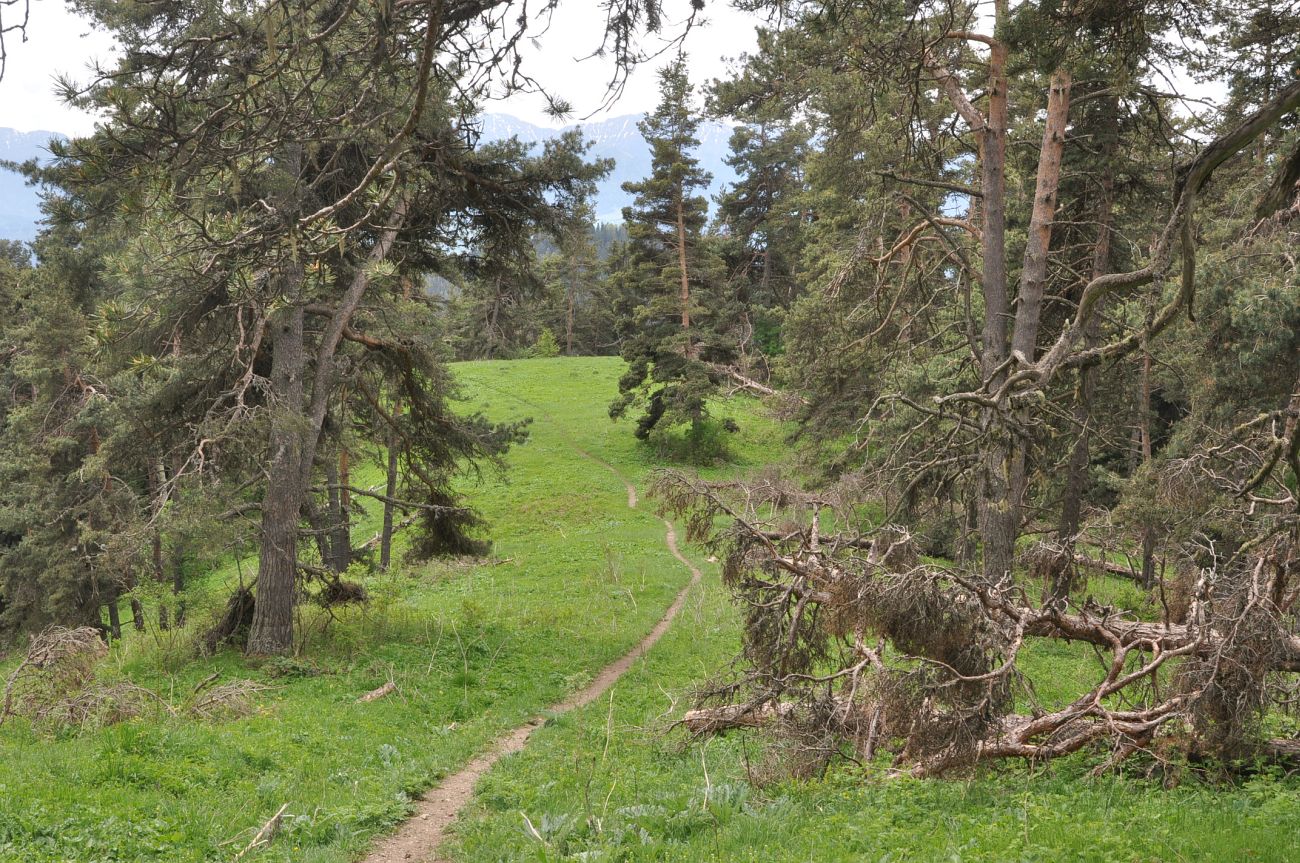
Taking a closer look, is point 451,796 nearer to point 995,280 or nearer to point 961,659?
point 961,659

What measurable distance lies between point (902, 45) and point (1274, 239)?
7.60m

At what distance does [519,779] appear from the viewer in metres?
8.84

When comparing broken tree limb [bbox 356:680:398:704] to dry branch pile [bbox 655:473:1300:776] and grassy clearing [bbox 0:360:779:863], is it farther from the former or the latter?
dry branch pile [bbox 655:473:1300:776]

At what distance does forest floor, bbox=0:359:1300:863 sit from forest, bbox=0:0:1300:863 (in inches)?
2.3

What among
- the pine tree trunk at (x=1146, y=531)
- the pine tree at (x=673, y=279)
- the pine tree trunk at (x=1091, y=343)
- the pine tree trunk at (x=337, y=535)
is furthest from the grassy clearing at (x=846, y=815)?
the pine tree at (x=673, y=279)

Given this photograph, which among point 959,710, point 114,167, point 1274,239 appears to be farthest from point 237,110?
point 1274,239

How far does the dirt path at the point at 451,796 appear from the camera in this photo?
23.9 ft

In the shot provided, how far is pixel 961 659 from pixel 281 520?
10492mm

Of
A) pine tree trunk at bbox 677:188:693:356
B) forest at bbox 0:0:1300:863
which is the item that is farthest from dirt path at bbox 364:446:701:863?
pine tree trunk at bbox 677:188:693:356

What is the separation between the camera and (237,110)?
4.83 m

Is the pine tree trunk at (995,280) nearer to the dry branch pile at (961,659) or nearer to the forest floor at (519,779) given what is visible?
the dry branch pile at (961,659)

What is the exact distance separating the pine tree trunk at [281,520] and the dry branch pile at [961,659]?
7.47 meters

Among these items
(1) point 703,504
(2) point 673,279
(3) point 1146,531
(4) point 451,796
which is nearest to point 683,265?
(2) point 673,279

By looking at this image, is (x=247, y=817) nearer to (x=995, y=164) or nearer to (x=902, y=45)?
(x=902, y=45)
